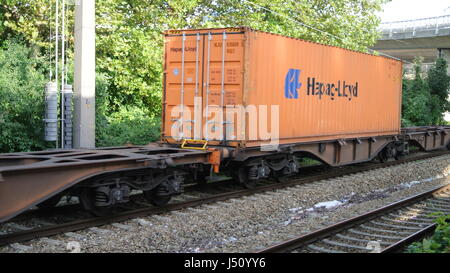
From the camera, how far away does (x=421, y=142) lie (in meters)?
18.1

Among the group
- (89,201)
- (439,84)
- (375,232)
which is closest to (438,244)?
(375,232)

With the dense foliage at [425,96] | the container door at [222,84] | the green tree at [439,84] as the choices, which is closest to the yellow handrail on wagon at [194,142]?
the container door at [222,84]

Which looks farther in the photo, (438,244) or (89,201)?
(89,201)

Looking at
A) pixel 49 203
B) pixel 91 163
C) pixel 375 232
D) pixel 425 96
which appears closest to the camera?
pixel 91 163

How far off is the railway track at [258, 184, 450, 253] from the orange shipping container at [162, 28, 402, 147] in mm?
3024

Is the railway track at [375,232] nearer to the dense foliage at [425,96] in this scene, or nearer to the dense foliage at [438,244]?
the dense foliage at [438,244]

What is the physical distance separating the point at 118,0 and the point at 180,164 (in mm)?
9286

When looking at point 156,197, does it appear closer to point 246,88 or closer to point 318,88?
point 246,88

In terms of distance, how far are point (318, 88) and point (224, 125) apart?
3.22 meters

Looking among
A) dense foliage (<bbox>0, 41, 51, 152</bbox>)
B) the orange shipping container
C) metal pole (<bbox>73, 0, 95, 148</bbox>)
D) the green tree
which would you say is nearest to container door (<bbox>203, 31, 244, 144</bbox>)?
the orange shipping container

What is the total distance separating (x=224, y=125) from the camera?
980 centimetres

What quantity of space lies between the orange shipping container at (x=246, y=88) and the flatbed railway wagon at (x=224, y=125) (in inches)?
0.8
